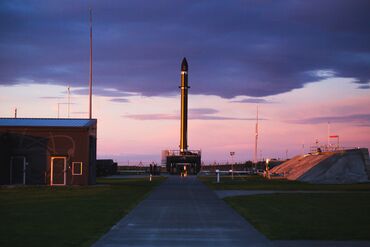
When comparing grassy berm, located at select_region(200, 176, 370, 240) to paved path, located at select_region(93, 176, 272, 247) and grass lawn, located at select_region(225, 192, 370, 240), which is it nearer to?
grass lawn, located at select_region(225, 192, 370, 240)

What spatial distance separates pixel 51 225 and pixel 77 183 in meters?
30.3

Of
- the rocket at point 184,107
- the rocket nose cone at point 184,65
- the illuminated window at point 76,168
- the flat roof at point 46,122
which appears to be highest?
the rocket nose cone at point 184,65

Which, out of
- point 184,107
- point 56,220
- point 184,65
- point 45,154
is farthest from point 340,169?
point 56,220

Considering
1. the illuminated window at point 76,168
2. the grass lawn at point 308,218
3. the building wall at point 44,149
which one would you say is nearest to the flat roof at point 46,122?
the building wall at point 44,149

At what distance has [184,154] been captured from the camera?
88062 mm

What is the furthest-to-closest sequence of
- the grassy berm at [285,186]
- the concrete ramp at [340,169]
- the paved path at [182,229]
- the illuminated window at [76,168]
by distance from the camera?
the concrete ramp at [340,169] < the illuminated window at [76,168] < the grassy berm at [285,186] < the paved path at [182,229]

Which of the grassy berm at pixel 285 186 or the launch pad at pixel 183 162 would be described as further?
the launch pad at pixel 183 162

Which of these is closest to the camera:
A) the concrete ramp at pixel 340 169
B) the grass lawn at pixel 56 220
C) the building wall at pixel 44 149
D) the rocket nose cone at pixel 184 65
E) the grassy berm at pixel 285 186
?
the grass lawn at pixel 56 220

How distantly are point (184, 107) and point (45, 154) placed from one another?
4029cm

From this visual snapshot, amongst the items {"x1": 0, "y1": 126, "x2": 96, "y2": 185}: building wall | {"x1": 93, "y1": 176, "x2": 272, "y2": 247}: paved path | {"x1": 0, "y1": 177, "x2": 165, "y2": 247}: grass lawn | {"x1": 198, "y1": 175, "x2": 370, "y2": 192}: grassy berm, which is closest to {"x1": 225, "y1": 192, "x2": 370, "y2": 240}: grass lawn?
{"x1": 93, "y1": 176, "x2": 272, "y2": 247}: paved path

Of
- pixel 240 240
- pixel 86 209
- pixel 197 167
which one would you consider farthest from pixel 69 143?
pixel 197 167

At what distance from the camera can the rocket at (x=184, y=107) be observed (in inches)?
3396

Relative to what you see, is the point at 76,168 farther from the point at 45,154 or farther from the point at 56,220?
the point at 56,220

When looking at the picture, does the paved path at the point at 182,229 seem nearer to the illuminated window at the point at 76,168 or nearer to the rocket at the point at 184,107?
the illuminated window at the point at 76,168
